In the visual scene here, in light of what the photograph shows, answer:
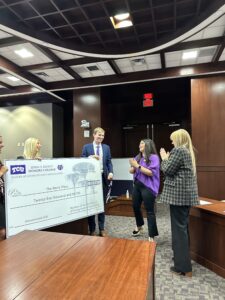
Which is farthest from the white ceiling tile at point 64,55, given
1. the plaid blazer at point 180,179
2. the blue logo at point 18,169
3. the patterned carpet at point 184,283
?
the patterned carpet at point 184,283

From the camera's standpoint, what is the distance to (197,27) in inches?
129

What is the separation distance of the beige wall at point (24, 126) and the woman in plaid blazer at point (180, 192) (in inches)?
217

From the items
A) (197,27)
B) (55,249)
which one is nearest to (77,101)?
(197,27)

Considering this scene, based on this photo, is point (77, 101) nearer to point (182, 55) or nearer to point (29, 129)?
point (29, 129)

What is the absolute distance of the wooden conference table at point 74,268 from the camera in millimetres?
770

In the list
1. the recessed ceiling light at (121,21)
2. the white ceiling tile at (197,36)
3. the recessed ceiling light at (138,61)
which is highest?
the recessed ceiling light at (121,21)

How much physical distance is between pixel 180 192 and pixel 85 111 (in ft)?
14.5

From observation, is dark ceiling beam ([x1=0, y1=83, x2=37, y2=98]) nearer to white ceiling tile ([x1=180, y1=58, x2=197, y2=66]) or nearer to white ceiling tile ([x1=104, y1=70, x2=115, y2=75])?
white ceiling tile ([x1=104, y1=70, x2=115, y2=75])

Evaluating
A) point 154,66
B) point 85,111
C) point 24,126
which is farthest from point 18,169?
point 24,126

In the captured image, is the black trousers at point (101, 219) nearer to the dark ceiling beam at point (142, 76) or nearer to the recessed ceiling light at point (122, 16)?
the recessed ceiling light at point (122, 16)

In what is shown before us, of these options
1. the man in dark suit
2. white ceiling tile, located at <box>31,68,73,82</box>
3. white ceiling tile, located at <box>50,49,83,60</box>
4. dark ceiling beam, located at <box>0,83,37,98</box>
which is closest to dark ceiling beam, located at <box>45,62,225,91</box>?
white ceiling tile, located at <box>31,68,73,82</box>

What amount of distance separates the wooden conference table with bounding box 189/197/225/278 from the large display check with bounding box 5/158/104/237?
1.09 meters

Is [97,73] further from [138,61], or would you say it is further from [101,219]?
[101,219]

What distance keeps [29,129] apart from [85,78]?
2.74 m
